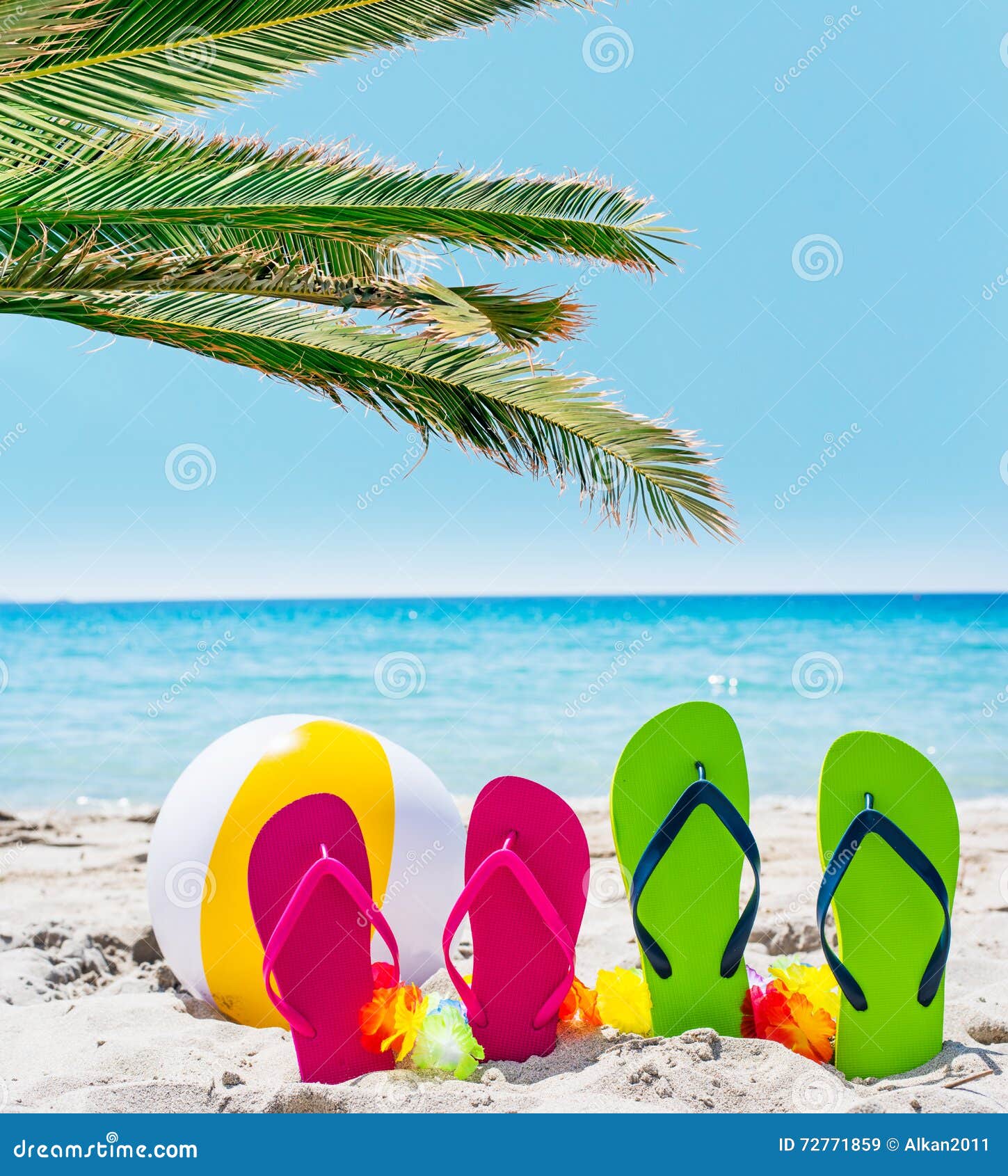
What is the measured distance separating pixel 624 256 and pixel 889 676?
18.9 m

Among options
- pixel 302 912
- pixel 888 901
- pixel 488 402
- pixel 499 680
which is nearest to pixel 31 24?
pixel 488 402

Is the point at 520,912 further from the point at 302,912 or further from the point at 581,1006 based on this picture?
the point at 302,912

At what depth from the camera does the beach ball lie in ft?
10.2

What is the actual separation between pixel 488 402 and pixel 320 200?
3.10ft

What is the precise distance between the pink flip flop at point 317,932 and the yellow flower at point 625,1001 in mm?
674

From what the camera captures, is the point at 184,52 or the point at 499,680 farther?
the point at 499,680

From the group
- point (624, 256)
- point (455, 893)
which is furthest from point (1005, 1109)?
point (624, 256)

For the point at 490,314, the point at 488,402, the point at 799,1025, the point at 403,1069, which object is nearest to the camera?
the point at 403,1069

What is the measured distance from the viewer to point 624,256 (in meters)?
3.97

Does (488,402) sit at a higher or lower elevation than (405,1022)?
higher

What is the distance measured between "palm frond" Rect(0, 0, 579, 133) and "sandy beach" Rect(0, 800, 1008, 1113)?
268 cm

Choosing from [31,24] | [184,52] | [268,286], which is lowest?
[268,286]

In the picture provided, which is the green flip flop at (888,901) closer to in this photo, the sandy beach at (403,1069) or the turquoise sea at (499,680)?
the sandy beach at (403,1069)

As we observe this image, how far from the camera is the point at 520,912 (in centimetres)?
269
